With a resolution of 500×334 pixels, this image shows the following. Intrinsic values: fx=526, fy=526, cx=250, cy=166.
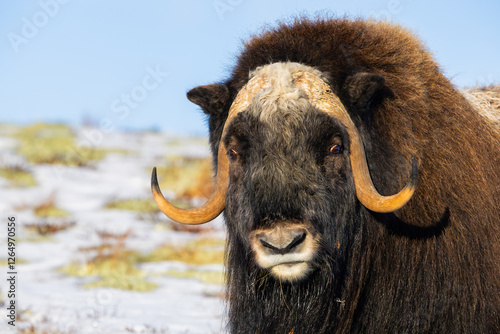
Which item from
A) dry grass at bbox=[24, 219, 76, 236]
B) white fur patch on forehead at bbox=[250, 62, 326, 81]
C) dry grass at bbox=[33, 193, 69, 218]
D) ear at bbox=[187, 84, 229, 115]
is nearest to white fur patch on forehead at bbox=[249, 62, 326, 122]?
white fur patch on forehead at bbox=[250, 62, 326, 81]

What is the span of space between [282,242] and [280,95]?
2.72 ft

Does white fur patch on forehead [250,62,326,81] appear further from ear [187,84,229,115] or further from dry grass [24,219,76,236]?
dry grass [24,219,76,236]

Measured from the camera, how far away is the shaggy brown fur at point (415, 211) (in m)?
2.79

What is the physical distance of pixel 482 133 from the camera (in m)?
3.14

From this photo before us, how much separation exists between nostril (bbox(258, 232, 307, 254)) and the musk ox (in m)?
0.09

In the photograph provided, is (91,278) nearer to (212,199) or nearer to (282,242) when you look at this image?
(212,199)

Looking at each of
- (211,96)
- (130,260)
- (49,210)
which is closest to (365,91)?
(211,96)

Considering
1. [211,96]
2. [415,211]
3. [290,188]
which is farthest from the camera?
[211,96]

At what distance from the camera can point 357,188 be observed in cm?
277

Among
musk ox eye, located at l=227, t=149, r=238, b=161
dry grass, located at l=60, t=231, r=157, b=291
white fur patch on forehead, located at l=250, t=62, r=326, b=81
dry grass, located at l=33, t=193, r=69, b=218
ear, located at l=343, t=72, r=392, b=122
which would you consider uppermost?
white fur patch on forehead, located at l=250, t=62, r=326, b=81

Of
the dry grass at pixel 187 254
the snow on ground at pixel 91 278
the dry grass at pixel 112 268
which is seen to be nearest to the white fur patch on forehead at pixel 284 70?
the snow on ground at pixel 91 278

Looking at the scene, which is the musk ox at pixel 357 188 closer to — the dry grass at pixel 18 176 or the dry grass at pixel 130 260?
the dry grass at pixel 130 260

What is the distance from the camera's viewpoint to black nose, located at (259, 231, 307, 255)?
236 centimetres

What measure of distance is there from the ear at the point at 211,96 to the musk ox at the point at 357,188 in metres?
0.01
